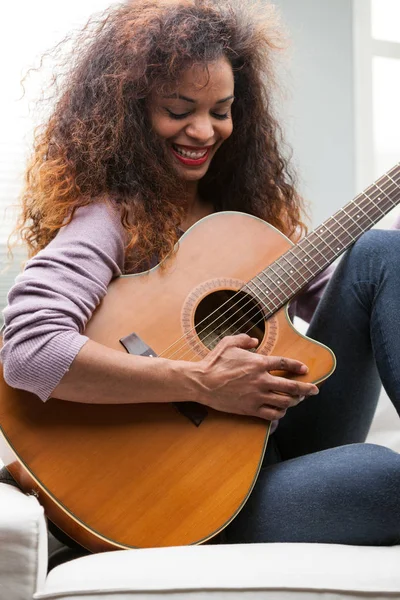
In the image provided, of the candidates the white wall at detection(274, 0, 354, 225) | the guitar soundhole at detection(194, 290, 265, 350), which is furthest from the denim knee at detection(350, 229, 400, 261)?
the white wall at detection(274, 0, 354, 225)

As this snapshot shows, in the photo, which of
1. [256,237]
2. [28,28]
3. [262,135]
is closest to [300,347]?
[256,237]

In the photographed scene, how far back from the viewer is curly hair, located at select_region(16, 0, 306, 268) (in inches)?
54.3

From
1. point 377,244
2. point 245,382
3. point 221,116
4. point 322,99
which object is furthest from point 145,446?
point 322,99

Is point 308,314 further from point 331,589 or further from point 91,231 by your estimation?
point 331,589

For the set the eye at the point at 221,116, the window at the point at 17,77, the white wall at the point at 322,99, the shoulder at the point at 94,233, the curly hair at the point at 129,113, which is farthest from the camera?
the white wall at the point at 322,99

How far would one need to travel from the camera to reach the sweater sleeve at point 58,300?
3.81ft

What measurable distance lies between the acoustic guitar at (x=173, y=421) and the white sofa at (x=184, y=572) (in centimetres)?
9

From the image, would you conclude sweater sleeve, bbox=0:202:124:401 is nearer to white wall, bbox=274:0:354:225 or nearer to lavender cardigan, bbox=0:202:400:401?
lavender cardigan, bbox=0:202:400:401

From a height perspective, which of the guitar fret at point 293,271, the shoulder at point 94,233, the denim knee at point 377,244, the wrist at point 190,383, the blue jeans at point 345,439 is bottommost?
the blue jeans at point 345,439

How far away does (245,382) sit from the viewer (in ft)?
4.06

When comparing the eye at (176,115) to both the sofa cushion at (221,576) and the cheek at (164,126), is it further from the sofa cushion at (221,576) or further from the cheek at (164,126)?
the sofa cushion at (221,576)

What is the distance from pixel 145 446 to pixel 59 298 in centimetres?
26

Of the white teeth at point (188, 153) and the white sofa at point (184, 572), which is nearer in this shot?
the white sofa at point (184, 572)

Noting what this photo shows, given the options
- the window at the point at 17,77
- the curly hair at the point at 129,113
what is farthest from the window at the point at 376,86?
the curly hair at the point at 129,113
